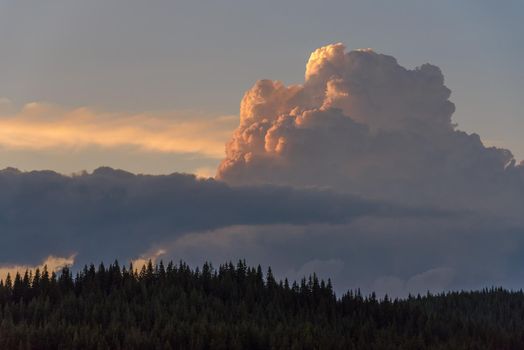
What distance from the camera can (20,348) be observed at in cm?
19812

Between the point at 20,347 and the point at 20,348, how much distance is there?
0.27 metres

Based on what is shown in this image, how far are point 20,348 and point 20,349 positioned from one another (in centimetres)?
27

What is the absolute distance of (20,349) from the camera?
198250 millimetres

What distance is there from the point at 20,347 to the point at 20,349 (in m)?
0.54

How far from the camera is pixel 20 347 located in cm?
19800
